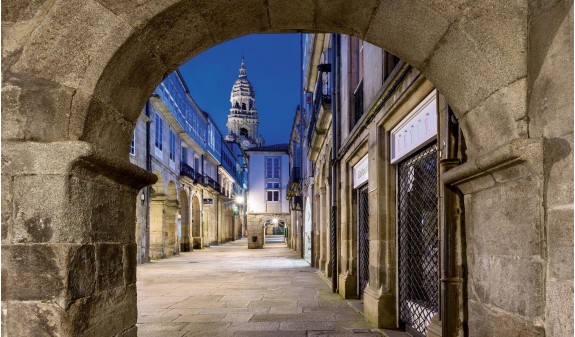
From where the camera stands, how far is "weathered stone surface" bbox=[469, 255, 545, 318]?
2.26 meters

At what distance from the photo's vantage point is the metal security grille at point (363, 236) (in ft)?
28.4

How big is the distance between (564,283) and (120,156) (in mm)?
2615

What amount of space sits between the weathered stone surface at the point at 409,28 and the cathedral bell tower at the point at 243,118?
77227 millimetres

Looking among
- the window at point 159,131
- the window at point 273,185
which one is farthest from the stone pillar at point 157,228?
the window at point 273,185

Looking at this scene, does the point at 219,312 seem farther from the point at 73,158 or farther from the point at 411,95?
the point at 73,158

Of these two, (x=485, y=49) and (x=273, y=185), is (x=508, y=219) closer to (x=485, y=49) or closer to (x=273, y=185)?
(x=485, y=49)

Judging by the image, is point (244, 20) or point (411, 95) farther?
point (411, 95)

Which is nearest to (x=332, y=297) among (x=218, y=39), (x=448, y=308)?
(x=448, y=308)

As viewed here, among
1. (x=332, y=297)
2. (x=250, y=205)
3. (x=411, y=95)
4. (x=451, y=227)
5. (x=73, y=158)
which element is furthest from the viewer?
(x=250, y=205)

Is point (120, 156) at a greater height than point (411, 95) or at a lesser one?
lesser

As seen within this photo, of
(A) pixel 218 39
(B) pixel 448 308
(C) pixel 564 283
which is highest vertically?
(A) pixel 218 39

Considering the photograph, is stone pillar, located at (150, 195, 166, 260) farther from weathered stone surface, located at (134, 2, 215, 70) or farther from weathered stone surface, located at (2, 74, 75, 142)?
weathered stone surface, located at (2, 74, 75, 142)

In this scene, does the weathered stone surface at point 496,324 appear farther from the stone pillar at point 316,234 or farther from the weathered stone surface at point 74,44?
the stone pillar at point 316,234

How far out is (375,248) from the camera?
21.5 ft
